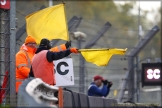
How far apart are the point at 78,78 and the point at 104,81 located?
1225 millimetres

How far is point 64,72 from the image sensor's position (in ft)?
47.7

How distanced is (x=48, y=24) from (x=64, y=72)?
1.20 metres

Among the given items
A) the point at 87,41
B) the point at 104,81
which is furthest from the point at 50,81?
the point at 87,41

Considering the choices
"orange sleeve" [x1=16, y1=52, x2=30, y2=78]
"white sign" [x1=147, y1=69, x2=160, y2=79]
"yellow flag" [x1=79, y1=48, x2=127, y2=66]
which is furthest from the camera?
"white sign" [x1=147, y1=69, x2=160, y2=79]

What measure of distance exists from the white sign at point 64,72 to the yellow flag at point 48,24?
0.82 metres

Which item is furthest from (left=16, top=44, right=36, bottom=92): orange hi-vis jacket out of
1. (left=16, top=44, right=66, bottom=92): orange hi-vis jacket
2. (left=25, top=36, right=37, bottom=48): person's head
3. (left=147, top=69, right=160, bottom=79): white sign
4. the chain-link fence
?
(left=147, top=69, right=160, bottom=79): white sign

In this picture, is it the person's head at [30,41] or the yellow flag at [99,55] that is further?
the yellow flag at [99,55]

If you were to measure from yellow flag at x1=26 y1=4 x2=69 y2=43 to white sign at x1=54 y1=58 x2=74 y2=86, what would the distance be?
0.82 m

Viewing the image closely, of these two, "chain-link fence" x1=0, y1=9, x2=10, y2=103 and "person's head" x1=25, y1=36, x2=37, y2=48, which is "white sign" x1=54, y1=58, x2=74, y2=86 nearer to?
"person's head" x1=25, y1=36, x2=37, y2=48

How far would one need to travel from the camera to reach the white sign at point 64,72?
47.3ft

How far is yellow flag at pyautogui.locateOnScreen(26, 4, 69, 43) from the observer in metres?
14.9

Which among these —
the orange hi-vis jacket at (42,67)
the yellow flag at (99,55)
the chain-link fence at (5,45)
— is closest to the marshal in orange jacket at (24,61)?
the yellow flag at (99,55)

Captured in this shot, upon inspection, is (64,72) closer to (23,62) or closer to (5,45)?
(23,62)

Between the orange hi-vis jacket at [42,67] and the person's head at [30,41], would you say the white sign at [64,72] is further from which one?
the orange hi-vis jacket at [42,67]
